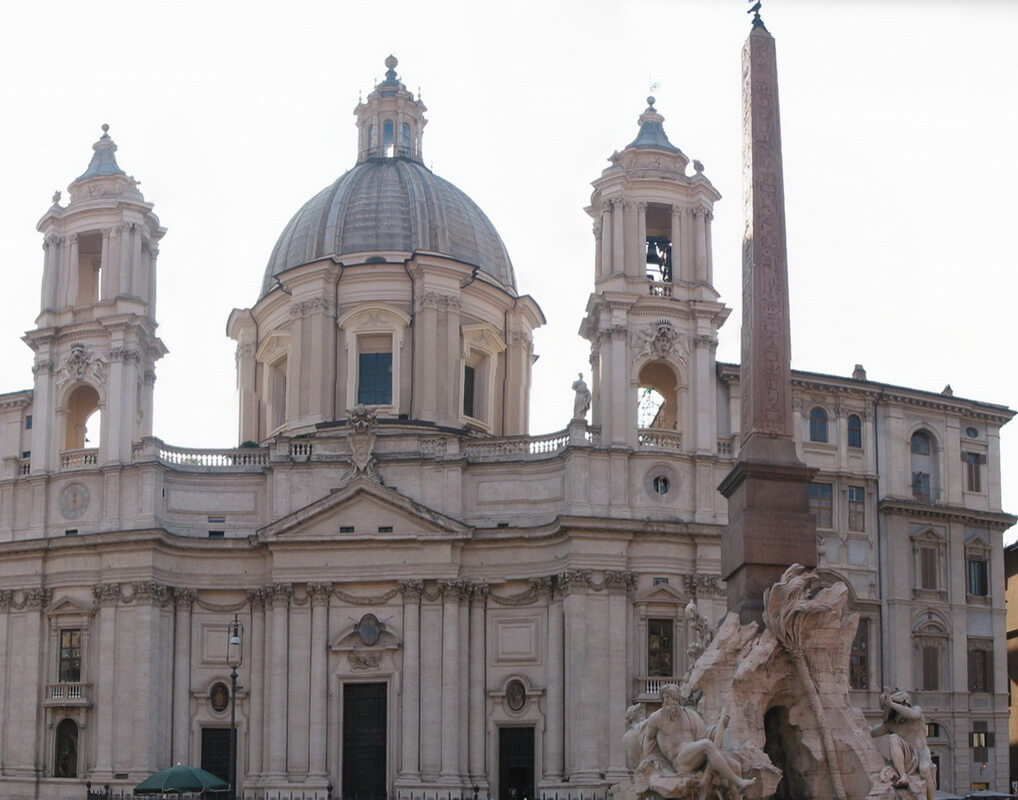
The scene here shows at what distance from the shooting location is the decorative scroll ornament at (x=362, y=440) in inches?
2173

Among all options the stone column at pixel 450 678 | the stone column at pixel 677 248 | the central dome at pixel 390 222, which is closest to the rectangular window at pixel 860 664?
the stone column at pixel 677 248

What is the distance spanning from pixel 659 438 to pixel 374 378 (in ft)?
39.4

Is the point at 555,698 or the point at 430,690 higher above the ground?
the point at 430,690

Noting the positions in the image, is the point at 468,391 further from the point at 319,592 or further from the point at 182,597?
the point at 182,597

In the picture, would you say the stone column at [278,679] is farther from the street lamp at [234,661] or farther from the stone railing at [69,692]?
the stone railing at [69,692]

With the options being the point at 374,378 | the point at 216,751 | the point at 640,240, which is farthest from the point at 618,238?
the point at 216,751

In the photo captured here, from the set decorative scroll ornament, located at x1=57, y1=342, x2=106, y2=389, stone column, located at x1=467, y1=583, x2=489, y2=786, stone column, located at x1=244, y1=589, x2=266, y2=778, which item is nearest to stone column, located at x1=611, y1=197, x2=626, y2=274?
stone column, located at x1=467, y1=583, x2=489, y2=786

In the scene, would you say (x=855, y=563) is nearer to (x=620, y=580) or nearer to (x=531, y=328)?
(x=620, y=580)

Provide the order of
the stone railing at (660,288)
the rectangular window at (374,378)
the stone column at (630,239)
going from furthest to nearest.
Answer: the rectangular window at (374,378), the stone column at (630,239), the stone railing at (660,288)

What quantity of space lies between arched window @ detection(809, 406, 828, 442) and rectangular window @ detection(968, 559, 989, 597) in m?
6.99

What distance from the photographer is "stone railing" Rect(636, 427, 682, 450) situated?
54812mm

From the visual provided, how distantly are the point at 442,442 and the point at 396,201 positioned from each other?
1197 centimetres

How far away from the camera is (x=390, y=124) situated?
67562mm

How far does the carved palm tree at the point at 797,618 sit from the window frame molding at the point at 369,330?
1337 inches
